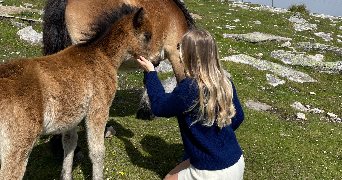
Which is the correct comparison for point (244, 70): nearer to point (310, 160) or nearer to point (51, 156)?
point (310, 160)

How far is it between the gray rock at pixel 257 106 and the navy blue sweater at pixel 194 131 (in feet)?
22.0

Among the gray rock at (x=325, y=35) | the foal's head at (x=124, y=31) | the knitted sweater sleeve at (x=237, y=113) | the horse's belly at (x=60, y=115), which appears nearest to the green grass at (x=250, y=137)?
the horse's belly at (x=60, y=115)

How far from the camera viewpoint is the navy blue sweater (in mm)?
3775

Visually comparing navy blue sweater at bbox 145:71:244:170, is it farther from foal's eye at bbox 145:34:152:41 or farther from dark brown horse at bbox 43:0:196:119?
dark brown horse at bbox 43:0:196:119

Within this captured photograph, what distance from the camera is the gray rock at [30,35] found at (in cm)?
1327

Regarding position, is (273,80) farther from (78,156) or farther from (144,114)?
(78,156)

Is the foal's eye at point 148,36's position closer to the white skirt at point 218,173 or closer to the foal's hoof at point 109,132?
the white skirt at point 218,173

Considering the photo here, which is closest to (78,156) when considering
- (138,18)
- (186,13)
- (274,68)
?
(138,18)

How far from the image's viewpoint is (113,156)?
6738 mm

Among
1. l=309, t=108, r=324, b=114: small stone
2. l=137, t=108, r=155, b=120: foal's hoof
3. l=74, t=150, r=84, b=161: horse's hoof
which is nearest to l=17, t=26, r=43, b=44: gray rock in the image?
l=137, t=108, r=155, b=120: foal's hoof

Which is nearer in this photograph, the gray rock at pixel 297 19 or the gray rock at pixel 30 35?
the gray rock at pixel 30 35

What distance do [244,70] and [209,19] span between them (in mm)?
11079

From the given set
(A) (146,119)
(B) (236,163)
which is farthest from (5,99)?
(A) (146,119)

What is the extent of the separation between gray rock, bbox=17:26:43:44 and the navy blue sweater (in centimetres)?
1075
